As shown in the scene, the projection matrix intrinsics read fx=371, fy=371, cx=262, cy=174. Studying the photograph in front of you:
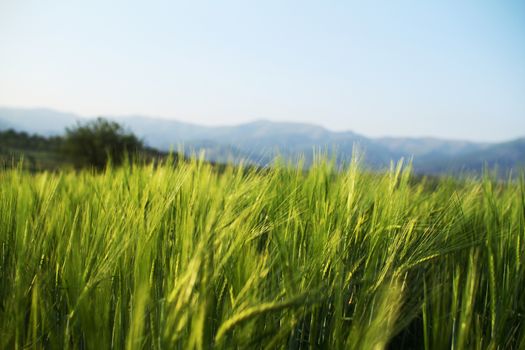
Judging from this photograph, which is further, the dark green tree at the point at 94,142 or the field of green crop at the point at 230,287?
the dark green tree at the point at 94,142

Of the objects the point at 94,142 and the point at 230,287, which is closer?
the point at 230,287

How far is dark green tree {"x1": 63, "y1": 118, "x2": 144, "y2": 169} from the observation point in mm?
16500

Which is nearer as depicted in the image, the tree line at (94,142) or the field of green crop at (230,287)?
the field of green crop at (230,287)

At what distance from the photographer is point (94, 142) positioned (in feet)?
54.7

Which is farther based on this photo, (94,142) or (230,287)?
(94,142)

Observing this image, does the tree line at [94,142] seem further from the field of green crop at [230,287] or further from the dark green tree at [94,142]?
the field of green crop at [230,287]

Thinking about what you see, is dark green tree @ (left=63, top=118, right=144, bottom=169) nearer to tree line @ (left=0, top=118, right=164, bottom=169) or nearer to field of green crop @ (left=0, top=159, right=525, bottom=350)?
tree line @ (left=0, top=118, right=164, bottom=169)

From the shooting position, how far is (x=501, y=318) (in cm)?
78

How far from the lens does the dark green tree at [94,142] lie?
54.1ft

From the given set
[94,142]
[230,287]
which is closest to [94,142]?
[94,142]

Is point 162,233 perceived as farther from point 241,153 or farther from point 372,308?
point 241,153

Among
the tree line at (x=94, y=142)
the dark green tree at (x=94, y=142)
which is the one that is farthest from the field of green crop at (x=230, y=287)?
the dark green tree at (x=94, y=142)

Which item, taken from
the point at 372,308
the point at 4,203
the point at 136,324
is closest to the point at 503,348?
the point at 372,308

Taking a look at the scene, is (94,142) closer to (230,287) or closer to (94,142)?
(94,142)
